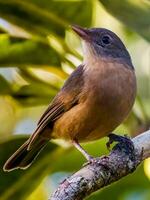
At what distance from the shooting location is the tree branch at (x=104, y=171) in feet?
10.6

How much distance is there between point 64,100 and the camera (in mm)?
4449

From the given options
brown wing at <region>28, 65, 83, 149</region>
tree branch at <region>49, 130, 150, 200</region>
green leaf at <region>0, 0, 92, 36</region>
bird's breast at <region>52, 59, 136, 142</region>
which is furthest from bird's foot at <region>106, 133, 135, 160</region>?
green leaf at <region>0, 0, 92, 36</region>

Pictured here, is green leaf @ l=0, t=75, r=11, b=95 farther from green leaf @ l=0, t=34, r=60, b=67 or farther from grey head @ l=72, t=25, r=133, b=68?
grey head @ l=72, t=25, r=133, b=68

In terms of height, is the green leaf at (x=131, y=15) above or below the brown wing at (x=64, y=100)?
above

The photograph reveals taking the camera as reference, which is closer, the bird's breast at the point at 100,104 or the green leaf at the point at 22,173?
the bird's breast at the point at 100,104

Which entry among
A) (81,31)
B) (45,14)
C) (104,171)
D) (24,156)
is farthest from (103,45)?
(104,171)

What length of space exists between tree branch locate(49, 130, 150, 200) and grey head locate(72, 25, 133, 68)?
34.0 inches

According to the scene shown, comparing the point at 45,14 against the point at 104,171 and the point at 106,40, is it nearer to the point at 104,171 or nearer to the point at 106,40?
the point at 106,40

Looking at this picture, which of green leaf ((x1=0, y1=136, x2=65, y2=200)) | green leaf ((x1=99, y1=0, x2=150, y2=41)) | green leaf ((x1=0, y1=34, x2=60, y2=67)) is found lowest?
green leaf ((x1=0, y1=136, x2=65, y2=200))

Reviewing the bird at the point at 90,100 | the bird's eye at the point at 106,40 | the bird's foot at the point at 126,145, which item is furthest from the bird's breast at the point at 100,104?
the bird's eye at the point at 106,40

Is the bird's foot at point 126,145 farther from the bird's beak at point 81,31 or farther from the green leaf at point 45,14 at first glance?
the green leaf at point 45,14

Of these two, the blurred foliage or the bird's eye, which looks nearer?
the blurred foliage

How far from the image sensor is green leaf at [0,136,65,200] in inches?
177

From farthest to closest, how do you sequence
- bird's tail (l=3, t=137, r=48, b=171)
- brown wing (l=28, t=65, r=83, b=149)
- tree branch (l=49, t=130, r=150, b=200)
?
bird's tail (l=3, t=137, r=48, b=171) → brown wing (l=28, t=65, r=83, b=149) → tree branch (l=49, t=130, r=150, b=200)
